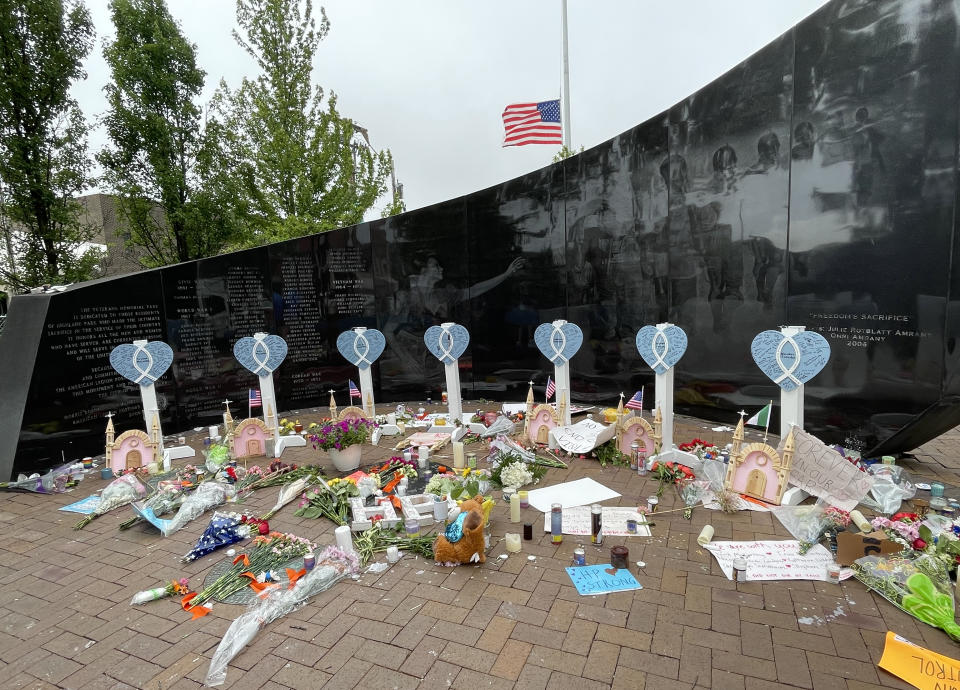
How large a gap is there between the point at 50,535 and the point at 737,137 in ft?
34.2

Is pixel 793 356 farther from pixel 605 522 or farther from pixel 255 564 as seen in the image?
Result: pixel 255 564

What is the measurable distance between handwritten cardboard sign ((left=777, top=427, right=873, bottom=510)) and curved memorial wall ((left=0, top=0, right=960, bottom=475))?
4.50 ft

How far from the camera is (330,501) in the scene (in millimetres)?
5621

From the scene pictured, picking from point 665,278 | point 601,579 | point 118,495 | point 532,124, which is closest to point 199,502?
point 118,495

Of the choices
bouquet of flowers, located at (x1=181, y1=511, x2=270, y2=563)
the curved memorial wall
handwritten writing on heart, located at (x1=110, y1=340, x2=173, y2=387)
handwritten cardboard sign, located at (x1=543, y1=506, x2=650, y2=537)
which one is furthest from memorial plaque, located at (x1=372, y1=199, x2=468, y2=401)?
bouquet of flowers, located at (x1=181, y1=511, x2=270, y2=563)

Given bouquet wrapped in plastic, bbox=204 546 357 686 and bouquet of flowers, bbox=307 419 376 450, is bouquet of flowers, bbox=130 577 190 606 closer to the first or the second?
bouquet wrapped in plastic, bbox=204 546 357 686

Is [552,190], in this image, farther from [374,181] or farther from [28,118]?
[28,118]

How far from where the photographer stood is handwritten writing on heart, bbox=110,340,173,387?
7109mm

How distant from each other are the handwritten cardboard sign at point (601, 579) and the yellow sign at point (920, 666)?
154 cm

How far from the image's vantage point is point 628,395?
9.49m

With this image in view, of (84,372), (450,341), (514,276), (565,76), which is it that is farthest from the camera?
(565,76)

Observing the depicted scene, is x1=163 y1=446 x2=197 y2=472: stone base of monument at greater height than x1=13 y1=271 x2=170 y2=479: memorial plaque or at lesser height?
lesser

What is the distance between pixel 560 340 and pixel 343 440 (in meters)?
3.50

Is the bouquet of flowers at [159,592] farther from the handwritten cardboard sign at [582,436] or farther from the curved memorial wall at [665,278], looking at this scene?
the handwritten cardboard sign at [582,436]
